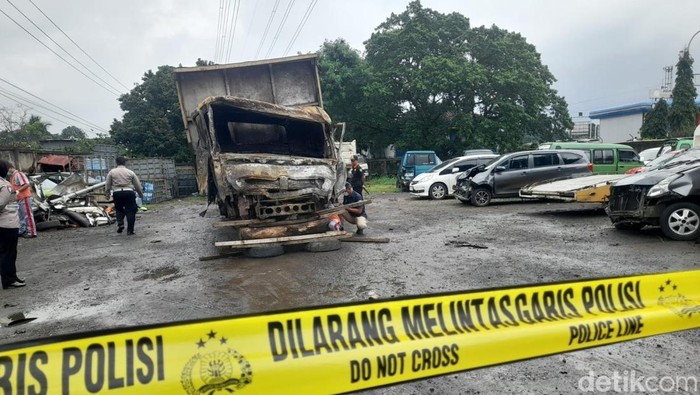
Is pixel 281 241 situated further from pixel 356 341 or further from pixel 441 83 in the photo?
pixel 441 83

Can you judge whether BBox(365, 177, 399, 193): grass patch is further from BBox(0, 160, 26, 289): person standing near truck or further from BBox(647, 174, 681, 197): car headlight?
BBox(0, 160, 26, 289): person standing near truck

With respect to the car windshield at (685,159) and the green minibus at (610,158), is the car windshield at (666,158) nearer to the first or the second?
the car windshield at (685,159)

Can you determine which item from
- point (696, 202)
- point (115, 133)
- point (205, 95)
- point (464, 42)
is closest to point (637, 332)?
point (696, 202)

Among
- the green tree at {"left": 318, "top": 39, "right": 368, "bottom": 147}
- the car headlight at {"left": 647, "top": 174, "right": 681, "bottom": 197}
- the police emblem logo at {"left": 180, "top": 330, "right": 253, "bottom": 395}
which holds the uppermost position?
the green tree at {"left": 318, "top": 39, "right": 368, "bottom": 147}

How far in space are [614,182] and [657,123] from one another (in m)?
35.0

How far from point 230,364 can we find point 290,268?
398 cm

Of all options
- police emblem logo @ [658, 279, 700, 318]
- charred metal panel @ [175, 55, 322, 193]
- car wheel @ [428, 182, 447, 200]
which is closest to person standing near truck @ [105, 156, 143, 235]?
charred metal panel @ [175, 55, 322, 193]

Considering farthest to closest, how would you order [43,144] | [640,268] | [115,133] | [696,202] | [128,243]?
[43,144] < [115,133] < [128,243] < [696,202] < [640,268]

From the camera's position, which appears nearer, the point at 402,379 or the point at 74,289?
the point at 402,379

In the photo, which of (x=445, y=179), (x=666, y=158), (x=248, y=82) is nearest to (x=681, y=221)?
(x=666, y=158)

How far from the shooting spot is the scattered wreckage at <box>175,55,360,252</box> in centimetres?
641

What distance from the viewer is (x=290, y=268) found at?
585cm

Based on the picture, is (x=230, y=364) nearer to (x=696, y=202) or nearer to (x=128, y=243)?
(x=696, y=202)

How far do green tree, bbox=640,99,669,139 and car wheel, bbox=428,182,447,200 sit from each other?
30.3 metres
